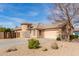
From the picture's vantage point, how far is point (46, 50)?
112 inches

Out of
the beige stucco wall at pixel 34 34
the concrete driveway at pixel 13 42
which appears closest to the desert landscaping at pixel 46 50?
the concrete driveway at pixel 13 42

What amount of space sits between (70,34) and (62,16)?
28 centimetres

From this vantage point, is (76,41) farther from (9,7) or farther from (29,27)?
(9,7)

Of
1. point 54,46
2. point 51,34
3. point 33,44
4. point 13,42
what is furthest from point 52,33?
point 13,42

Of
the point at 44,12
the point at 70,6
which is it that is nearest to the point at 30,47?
the point at 44,12

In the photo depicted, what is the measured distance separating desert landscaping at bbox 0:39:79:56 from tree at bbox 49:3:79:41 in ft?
0.64

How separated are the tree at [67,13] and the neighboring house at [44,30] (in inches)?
2.2

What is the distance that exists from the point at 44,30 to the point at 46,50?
28 cm

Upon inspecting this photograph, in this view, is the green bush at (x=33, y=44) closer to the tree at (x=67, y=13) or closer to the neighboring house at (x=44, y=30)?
the neighboring house at (x=44, y=30)

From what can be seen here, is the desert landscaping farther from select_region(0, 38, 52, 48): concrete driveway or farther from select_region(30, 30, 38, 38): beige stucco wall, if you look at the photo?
select_region(30, 30, 38, 38): beige stucco wall

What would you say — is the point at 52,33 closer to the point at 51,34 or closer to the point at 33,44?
the point at 51,34

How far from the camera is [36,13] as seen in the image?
9.28 ft

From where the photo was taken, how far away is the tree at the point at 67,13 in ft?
9.21

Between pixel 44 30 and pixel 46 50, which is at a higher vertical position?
pixel 44 30
